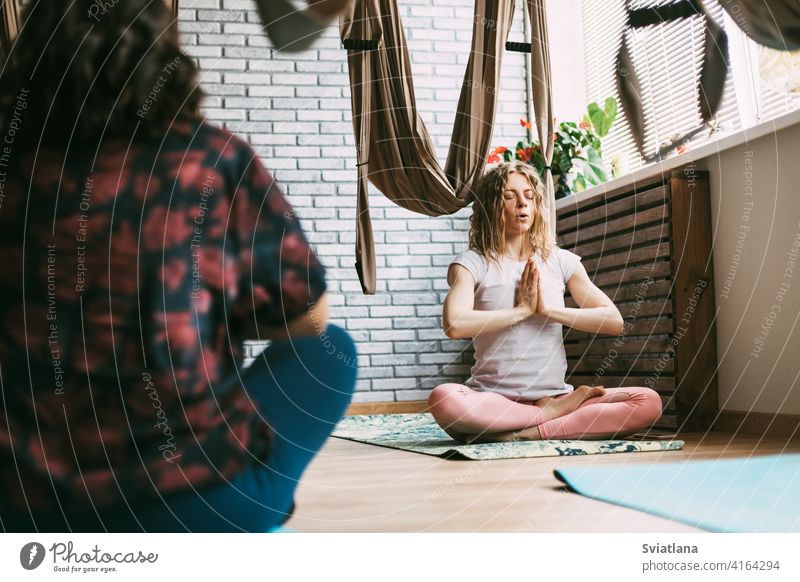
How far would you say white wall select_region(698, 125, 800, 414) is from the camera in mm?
1977

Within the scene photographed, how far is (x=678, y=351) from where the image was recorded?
2320 millimetres

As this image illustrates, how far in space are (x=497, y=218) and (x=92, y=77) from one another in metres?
1.45

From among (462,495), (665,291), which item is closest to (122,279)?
(462,495)

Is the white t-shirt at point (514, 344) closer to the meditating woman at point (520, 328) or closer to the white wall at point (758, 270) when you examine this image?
the meditating woman at point (520, 328)

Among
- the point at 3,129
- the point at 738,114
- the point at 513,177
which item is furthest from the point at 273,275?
the point at 738,114

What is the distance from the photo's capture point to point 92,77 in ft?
2.63

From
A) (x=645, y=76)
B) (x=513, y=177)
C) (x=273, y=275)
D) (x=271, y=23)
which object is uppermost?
(x=271, y=23)

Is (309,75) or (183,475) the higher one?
(309,75)

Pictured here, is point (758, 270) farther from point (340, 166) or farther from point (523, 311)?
point (340, 166)

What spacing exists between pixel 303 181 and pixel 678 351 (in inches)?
63.2

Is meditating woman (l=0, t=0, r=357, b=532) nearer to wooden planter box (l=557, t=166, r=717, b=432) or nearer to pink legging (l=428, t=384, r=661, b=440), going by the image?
pink legging (l=428, t=384, r=661, b=440)

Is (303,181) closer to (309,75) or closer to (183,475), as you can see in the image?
(309,75)

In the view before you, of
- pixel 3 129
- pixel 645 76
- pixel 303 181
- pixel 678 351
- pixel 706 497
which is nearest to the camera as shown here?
pixel 3 129

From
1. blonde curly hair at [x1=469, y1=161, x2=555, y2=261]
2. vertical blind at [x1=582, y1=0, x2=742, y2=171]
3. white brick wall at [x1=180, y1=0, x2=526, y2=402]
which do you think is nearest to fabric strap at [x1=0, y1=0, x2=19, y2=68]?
blonde curly hair at [x1=469, y1=161, x2=555, y2=261]
